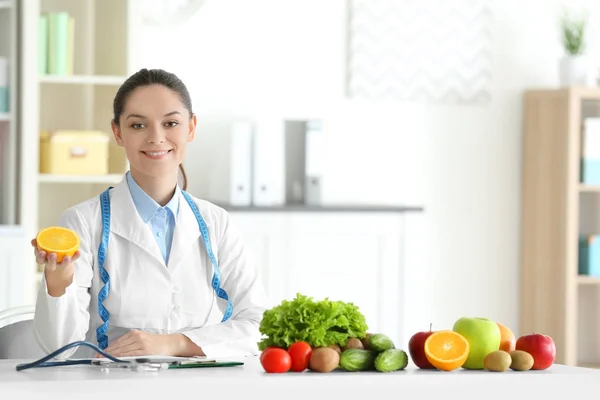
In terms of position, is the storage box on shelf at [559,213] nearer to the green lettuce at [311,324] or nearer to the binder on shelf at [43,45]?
the binder on shelf at [43,45]

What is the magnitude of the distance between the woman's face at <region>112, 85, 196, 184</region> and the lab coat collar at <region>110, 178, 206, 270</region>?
2.7 inches

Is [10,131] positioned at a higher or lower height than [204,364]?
higher

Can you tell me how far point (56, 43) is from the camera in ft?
13.6

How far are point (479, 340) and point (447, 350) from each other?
0.06 meters

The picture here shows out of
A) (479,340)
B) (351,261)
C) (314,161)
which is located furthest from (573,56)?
(479,340)

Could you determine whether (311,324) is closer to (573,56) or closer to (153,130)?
(153,130)

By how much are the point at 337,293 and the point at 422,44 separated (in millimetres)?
1373

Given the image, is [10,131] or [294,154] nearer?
[10,131]

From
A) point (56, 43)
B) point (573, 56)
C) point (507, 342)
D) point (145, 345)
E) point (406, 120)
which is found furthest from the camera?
point (406, 120)

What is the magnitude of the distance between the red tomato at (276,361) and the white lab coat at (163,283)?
1.08 feet

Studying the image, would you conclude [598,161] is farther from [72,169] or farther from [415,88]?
[72,169]

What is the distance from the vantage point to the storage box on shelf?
15.6ft

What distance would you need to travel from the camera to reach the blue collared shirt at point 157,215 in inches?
81.5

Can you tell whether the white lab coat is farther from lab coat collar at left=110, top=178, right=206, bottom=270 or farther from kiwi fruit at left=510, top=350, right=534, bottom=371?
kiwi fruit at left=510, top=350, right=534, bottom=371
